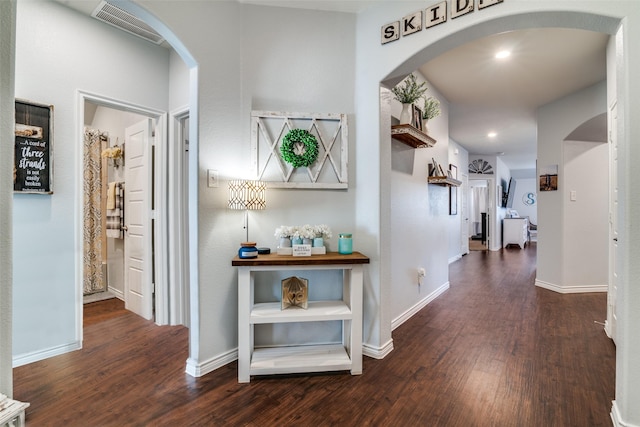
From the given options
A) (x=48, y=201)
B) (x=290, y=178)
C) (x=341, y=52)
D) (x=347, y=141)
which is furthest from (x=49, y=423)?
(x=341, y=52)

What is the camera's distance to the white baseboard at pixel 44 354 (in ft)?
6.75

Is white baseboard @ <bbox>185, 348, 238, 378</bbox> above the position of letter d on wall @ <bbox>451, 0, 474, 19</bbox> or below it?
below

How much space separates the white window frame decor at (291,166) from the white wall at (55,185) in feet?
4.80

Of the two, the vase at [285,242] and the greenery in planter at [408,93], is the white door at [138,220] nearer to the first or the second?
the vase at [285,242]

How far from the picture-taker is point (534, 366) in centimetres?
206

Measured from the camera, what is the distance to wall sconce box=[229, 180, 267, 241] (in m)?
1.99

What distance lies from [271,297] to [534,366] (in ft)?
6.30

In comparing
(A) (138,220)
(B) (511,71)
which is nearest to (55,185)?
(A) (138,220)

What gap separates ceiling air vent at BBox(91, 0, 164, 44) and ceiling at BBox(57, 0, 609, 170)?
0.06m

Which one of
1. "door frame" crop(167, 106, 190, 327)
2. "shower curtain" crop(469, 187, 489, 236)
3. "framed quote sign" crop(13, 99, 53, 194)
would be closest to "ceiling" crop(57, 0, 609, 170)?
"framed quote sign" crop(13, 99, 53, 194)

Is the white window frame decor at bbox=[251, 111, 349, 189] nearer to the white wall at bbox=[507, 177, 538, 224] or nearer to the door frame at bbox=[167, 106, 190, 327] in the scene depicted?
the door frame at bbox=[167, 106, 190, 327]

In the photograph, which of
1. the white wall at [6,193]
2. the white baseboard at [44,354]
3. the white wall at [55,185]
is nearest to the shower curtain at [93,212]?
the white wall at [55,185]

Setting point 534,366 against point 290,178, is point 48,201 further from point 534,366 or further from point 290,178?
point 534,366

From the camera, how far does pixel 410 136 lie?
8.65 feet
